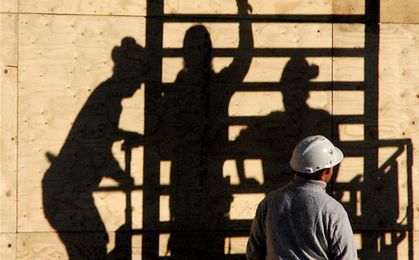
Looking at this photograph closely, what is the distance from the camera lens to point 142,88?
23.2 feet

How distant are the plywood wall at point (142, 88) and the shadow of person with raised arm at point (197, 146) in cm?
9

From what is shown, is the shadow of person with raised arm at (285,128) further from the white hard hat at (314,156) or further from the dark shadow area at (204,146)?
the white hard hat at (314,156)

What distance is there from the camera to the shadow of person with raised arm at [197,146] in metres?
7.10

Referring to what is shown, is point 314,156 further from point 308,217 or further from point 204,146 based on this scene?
point 204,146

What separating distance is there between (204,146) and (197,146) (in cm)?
7

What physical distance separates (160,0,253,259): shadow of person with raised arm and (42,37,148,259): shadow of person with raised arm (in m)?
0.39

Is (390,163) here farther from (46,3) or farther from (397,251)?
(46,3)

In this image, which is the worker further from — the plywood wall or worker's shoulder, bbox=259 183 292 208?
the plywood wall

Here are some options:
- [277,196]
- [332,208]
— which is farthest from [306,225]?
[277,196]

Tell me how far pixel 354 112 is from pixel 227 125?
4.21 feet

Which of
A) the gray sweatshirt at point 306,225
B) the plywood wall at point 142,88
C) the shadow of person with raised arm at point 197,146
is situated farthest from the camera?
the shadow of person with raised arm at point 197,146

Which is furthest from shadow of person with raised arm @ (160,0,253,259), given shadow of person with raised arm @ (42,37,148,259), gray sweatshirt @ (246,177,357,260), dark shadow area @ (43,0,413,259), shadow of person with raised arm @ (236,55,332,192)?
gray sweatshirt @ (246,177,357,260)

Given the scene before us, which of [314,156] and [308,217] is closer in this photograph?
[308,217]

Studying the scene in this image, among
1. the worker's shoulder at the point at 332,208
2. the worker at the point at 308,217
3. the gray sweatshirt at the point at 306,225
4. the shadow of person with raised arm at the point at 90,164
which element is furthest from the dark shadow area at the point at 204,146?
the worker's shoulder at the point at 332,208
